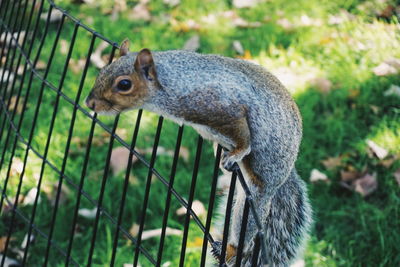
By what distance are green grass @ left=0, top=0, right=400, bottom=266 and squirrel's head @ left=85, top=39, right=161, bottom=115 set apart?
74cm

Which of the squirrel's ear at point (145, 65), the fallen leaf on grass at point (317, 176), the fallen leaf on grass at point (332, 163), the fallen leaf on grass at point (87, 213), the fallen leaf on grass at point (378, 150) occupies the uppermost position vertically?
the squirrel's ear at point (145, 65)

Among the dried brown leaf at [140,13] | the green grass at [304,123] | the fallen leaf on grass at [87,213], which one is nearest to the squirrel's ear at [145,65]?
the green grass at [304,123]

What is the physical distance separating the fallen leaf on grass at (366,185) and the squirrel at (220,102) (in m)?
0.80

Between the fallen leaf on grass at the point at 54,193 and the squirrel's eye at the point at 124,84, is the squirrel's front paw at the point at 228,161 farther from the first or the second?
the fallen leaf on grass at the point at 54,193

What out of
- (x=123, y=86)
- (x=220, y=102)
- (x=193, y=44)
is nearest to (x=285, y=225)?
(x=220, y=102)

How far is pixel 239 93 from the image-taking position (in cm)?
135

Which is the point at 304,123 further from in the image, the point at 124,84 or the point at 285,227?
the point at 124,84

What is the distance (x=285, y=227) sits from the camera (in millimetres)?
1605

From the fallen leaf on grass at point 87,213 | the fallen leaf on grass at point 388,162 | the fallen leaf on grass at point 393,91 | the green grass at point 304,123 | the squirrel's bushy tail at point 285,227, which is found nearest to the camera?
the squirrel's bushy tail at point 285,227

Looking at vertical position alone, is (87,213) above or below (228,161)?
below

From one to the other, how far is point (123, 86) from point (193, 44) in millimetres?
1600

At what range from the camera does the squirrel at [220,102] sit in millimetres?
1342

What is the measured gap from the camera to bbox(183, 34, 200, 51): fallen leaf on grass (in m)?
2.88

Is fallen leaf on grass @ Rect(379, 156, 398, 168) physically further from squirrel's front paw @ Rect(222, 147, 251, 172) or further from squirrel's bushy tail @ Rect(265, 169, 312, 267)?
squirrel's front paw @ Rect(222, 147, 251, 172)
